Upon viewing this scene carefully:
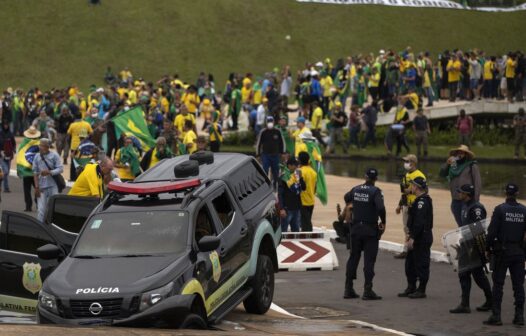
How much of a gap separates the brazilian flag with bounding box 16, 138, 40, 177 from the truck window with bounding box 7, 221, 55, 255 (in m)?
Result: 9.86

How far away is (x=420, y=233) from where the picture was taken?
54.7ft

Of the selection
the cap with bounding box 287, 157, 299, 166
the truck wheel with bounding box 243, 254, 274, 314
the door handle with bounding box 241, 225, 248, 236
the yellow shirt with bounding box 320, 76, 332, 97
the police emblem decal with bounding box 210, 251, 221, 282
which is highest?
the yellow shirt with bounding box 320, 76, 332, 97

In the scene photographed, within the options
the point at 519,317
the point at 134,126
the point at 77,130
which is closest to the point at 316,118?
the point at 77,130

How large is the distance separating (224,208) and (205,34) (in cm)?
5141

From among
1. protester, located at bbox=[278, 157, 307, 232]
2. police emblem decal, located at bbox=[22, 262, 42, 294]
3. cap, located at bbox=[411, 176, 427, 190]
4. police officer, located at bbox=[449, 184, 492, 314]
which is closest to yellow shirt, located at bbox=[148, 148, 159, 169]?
protester, located at bbox=[278, 157, 307, 232]

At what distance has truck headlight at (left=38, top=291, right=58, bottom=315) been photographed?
12.7m

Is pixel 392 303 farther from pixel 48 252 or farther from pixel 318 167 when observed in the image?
pixel 318 167

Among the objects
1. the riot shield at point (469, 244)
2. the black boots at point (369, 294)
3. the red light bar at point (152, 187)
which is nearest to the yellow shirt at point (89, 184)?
the red light bar at point (152, 187)

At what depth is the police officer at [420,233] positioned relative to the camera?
1661cm

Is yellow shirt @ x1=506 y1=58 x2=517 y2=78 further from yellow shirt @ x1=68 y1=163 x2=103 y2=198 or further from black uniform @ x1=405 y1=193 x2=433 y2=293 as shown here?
black uniform @ x1=405 y1=193 x2=433 y2=293

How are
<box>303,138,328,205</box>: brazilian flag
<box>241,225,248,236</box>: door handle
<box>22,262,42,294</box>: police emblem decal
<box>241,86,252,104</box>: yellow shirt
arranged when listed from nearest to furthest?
<box>22,262,42,294</box>: police emblem decal → <box>241,225,248,236</box>: door handle → <box>303,138,328,205</box>: brazilian flag → <box>241,86,252,104</box>: yellow shirt

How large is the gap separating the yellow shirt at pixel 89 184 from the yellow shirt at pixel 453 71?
27.1 m

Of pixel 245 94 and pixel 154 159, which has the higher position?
pixel 245 94

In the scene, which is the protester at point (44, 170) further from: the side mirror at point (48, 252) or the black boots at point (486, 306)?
the black boots at point (486, 306)
